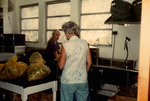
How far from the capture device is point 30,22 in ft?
18.9

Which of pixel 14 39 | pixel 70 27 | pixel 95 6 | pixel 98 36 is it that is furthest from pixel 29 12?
pixel 70 27

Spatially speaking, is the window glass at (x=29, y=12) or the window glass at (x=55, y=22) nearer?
the window glass at (x=55, y=22)

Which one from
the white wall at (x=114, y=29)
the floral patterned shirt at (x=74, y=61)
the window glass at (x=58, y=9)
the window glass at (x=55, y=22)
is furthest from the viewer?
the window glass at (x=55, y=22)

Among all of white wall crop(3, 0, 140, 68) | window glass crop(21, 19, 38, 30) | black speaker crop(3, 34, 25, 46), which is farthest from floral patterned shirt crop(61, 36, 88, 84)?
window glass crop(21, 19, 38, 30)

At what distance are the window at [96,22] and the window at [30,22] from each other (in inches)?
71.9

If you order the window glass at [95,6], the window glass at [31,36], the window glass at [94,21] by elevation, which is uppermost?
the window glass at [95,6]

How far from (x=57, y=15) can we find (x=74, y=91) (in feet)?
11.5

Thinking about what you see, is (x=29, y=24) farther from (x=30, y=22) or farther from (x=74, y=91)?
(x=74, y=91)

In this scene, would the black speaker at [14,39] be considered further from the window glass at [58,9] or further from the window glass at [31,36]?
the window glass at [58,9]

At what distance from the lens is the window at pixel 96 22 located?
4.08 meters

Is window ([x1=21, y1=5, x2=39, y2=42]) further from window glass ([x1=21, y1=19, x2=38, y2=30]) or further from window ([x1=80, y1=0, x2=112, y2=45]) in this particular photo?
window ([x1=80, y1=0, x2=112, y2=45])

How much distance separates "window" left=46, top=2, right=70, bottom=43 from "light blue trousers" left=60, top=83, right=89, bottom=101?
3.07 meters

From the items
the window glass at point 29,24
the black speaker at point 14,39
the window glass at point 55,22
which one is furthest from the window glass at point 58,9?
the black speaker at point 14,39

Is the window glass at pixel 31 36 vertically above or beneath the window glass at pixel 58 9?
beneath
